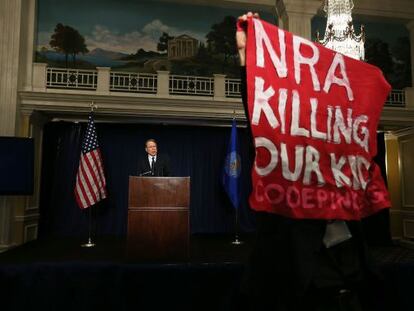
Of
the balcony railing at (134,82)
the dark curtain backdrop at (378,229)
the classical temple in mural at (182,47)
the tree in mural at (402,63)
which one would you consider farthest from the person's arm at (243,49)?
the tree in mural at (402,63)

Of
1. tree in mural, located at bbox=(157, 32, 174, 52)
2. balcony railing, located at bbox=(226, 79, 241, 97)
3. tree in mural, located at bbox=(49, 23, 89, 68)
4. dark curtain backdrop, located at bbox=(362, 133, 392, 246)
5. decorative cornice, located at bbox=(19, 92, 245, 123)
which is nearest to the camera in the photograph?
decorative cornice, located at bbox=(19, 92, 245, 123)

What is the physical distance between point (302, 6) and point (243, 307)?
714 centimetres

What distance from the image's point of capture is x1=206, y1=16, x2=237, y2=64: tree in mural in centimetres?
755

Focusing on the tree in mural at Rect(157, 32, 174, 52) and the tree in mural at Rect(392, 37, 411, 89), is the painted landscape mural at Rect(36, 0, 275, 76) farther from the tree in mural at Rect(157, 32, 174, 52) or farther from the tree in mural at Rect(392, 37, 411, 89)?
the tree in mural at Rect(392, 37, 411, 89)

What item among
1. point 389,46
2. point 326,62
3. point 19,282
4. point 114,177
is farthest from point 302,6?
point 19,282

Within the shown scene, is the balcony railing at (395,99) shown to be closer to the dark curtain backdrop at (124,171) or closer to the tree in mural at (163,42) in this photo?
the dark curtain backdrop at (124,171)

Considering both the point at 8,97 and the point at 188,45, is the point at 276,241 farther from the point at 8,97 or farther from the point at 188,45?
the point at 188,45

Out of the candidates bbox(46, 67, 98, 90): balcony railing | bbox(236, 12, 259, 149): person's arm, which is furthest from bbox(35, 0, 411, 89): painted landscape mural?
bbox(236, 12, 259, 149): person's arm

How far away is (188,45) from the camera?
7.42 m

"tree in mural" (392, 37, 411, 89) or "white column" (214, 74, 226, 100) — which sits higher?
"tree in mural" (392, 37, 411, 89)

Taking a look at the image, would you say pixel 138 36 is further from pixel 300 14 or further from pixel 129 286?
pixel 129 286

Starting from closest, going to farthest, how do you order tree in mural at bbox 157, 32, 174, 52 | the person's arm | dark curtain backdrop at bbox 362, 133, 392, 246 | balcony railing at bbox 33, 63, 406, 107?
the person's arm
balcony railing at bbox 33, 63, 406, 107
tree in mural at bbox 157, 32, 174, 52
dark curtain backdrop at bbox 362, 133, 392, 246

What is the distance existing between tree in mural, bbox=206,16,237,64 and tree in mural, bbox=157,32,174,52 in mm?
924

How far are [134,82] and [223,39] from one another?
2273 mm
